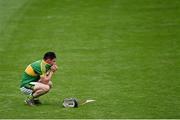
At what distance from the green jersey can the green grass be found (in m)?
0.70

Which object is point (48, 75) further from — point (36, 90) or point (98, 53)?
point (98, 53)

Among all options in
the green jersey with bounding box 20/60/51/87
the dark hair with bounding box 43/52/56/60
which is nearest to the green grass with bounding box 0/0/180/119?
the green jersey with bounding box 20/60/51/87

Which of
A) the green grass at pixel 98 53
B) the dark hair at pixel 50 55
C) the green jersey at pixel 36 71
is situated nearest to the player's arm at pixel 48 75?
the green jersey at pixel 36 71

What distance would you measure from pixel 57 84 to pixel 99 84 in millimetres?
1219

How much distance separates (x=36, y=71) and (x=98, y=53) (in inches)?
267

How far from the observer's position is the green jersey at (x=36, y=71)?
55.5 feet

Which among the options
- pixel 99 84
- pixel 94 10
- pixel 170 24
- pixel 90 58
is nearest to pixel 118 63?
pixel 90 58

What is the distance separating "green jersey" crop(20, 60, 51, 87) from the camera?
16.9m

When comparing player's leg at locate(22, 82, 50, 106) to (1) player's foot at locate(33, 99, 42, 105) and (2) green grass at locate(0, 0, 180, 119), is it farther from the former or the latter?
(2) green grass at locate(0, 0, 180, 119)

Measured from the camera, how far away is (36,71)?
17047 millimetres

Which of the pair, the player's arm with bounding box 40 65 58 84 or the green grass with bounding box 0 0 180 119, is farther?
the green grass with bounding box 0 0 180 119

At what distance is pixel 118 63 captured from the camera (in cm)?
2238

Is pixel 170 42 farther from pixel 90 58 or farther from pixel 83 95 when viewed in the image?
pixel 83 95

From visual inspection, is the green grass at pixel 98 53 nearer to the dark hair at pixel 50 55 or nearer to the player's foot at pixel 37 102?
the player's foot at pixel 37 102
